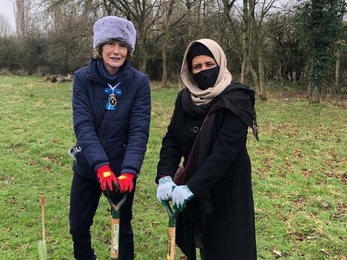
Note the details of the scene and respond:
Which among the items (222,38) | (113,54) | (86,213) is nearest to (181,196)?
(86,213)

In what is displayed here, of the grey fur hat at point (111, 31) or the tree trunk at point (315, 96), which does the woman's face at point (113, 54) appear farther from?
the tree trunk at point (315, 96)

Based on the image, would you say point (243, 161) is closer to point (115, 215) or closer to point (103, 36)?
point (115, 215)

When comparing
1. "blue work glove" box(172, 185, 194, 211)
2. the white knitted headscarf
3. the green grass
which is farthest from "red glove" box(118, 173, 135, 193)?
the green grass

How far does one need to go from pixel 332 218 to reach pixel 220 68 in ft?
11.1

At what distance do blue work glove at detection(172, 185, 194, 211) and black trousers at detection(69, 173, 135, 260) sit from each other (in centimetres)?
59

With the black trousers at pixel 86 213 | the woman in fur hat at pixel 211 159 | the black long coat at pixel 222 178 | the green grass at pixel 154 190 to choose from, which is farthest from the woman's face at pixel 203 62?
the green grass at pixel 154 190

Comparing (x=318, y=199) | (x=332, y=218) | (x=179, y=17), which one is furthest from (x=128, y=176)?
(x=179, y=17)

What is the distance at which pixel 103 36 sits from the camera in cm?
276

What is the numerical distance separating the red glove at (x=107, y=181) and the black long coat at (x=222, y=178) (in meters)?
0.31

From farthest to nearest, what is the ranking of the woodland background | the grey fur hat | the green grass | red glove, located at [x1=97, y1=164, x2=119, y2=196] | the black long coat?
1. the woodland background
2. the green grass
3. the grey fur hat
4. red glove, located at [x1=97, y1=164, x2=119, y2=196]
5. the black long coat

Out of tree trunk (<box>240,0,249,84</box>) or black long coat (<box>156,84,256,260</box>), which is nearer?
black long coat (<box>156,84,256,260</box>)

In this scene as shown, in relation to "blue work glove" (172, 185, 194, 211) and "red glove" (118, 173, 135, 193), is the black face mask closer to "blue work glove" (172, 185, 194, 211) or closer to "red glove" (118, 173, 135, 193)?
"blue work glove" (172, 185, 194, 211)

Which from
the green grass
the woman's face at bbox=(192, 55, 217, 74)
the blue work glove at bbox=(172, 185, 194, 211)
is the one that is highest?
the woman's face at bbox=(192, 55, 217, 74)

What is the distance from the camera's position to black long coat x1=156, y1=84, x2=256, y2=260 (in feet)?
7.81
